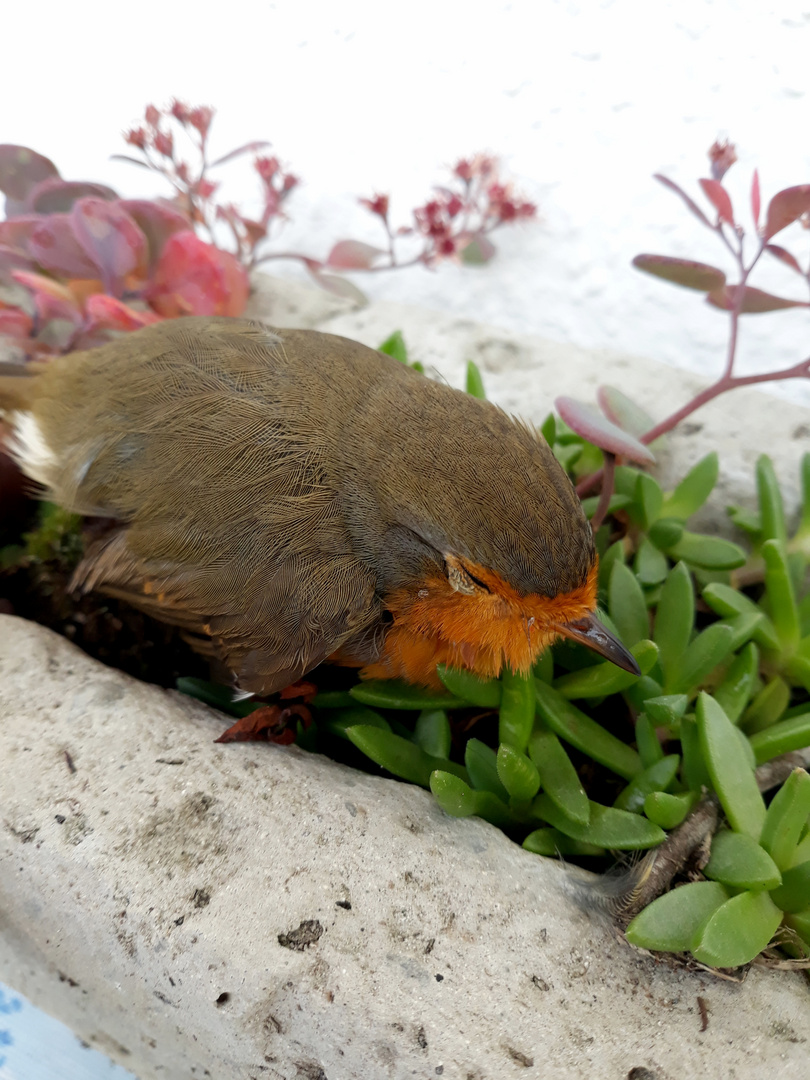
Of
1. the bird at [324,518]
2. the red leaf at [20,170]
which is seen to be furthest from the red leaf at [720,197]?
the red leaf at [20,170]

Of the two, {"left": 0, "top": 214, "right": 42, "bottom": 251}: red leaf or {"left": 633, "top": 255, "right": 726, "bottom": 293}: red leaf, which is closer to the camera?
{"left": 633, "top": 255, "right": 726, "bottom": 293}: red leaf

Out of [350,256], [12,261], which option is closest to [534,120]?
[350,256]

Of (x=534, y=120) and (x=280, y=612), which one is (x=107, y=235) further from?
(x=534, y=120)

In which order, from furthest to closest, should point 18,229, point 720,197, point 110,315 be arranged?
1. point 18,229
2. point 110,315
3. point 720,197

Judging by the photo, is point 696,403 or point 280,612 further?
point 696,403

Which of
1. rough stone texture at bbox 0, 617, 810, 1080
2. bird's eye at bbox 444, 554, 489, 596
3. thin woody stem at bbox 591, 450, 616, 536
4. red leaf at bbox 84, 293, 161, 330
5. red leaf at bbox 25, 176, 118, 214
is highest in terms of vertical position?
red leaf at bbox 25, 176, 118, 214

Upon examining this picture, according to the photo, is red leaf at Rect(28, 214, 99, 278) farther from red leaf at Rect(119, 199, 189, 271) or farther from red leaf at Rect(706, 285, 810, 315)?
red leaf at Rect(706, 285, 810, 315)

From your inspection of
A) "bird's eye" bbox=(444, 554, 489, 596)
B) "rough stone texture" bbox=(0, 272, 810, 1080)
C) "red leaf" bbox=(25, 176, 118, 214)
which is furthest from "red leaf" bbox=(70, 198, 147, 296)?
"bird's eye" bbox=(444, 554, 489, 596)

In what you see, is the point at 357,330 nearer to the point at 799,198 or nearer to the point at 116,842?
the point at 799,198
